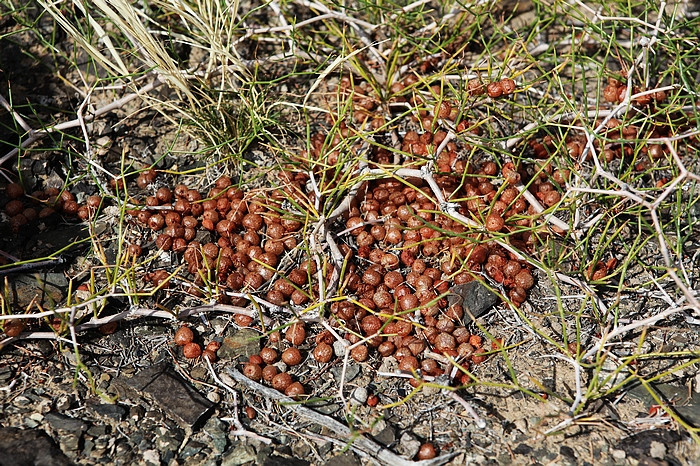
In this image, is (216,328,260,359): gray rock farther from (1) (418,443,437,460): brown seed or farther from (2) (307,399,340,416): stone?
(1) (418,443,437,460): brown seed

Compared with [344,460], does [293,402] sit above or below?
above

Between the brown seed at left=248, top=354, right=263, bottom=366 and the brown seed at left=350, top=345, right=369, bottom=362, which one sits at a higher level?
the brown seed at left=248, top=354, right=263, bottom=366

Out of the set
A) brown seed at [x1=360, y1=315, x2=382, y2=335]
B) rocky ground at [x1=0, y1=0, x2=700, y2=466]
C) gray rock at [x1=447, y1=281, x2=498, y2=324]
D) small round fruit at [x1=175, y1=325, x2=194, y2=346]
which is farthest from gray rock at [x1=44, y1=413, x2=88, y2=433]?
gray rock at [x1=447, y1=281, x2=498, y2=324]

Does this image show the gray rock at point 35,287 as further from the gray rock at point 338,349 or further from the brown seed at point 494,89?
the brown seed at point 494,89

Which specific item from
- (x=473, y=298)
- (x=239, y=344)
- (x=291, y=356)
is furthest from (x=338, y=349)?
(x=473, y=298)

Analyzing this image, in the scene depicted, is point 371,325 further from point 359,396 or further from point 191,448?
point 191,448

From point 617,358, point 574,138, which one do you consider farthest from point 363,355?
point 574,138
